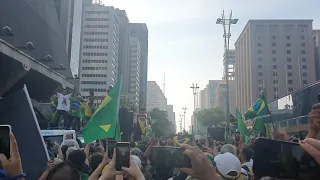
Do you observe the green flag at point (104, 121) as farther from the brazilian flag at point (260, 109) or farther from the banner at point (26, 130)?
the brazilian flag at point (260, 109)

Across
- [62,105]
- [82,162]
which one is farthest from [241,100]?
[82,162]

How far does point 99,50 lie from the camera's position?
127000mm

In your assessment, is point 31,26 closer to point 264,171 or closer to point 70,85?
point 70,85

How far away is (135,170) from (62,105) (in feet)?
47.5

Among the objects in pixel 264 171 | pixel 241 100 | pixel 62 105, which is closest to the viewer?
pixel 264 171

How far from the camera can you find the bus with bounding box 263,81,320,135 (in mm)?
29706

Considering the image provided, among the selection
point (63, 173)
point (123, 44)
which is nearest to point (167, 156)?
point (63, 173)

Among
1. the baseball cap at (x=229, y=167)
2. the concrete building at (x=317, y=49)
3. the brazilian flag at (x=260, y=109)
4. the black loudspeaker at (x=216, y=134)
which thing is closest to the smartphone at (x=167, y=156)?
the baseball cap at (x=229, y=167)

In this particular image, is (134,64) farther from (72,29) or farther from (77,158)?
(77,158)

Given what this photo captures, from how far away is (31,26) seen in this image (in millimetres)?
30641

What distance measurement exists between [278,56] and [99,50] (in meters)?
59.0

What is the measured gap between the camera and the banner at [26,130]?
159 inches

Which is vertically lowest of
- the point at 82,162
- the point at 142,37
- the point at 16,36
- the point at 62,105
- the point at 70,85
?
the point at 82,162

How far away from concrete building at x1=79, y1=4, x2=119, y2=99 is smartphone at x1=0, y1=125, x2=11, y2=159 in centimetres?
12171
